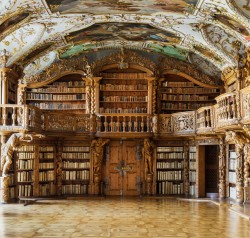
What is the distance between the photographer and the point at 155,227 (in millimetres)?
10469

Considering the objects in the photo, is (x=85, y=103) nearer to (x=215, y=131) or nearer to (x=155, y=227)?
(x=215, y=131)

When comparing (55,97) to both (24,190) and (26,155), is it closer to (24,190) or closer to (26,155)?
(26,155)

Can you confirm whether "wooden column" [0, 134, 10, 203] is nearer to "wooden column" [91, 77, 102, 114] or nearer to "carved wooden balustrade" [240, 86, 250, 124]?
"wooden column" [91, 77, 102, 114]

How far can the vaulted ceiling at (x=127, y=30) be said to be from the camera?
1179 centimetres

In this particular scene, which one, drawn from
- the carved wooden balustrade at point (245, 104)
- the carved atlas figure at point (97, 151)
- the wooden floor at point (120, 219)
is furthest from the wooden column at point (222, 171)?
the carved wooden balustrade at point (245, 104)

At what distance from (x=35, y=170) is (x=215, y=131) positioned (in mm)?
6097

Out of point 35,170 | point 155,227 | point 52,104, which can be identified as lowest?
point 155,227

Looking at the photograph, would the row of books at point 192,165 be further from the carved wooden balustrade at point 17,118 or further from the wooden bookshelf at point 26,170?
the carved wooden balustrade at point 17,118

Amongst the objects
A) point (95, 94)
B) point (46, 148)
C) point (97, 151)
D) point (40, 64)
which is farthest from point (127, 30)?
point (46, 148)

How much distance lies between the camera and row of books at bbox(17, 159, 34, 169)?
53.6 feet

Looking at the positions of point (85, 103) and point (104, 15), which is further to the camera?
point (85, 103)

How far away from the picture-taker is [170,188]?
17.4m

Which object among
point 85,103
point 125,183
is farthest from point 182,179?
point 85,103

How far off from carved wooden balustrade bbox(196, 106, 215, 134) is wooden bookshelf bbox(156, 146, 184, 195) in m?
2.49
